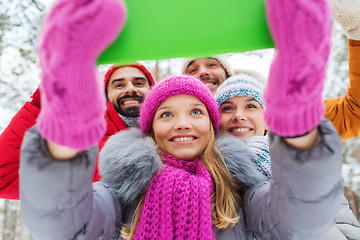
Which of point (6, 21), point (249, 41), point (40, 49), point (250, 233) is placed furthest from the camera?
point (6, 21)

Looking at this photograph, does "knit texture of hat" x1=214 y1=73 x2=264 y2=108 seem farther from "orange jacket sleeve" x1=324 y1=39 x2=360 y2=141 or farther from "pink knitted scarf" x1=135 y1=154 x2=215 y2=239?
"pink knitted scarf" x1=135 y1=154 x2=215 y2=239

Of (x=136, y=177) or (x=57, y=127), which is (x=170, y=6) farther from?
(x=136, y=177)

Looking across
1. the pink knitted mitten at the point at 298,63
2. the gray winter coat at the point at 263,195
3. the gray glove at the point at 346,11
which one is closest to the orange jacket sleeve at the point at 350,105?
the gray glove at the point at 346,11

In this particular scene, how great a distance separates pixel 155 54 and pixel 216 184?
677 millimetres

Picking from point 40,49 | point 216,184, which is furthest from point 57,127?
point 216,184

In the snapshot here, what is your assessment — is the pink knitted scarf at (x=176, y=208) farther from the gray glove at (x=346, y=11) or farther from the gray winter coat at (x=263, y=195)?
the gray glove at (x=346, y=11)

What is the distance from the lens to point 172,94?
1.50m

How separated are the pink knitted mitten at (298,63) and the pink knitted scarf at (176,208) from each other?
55 centimetres

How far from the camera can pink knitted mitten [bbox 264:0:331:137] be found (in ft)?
2.30

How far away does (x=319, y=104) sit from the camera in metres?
0.75

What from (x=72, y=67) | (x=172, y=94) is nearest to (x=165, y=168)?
(x=172, y=94)

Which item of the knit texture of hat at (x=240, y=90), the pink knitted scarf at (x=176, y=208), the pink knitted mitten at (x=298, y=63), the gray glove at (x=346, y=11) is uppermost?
the gray glove at (x=346, y=11)

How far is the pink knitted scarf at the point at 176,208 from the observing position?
1153mm

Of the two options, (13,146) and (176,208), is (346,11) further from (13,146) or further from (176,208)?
(13,146)
